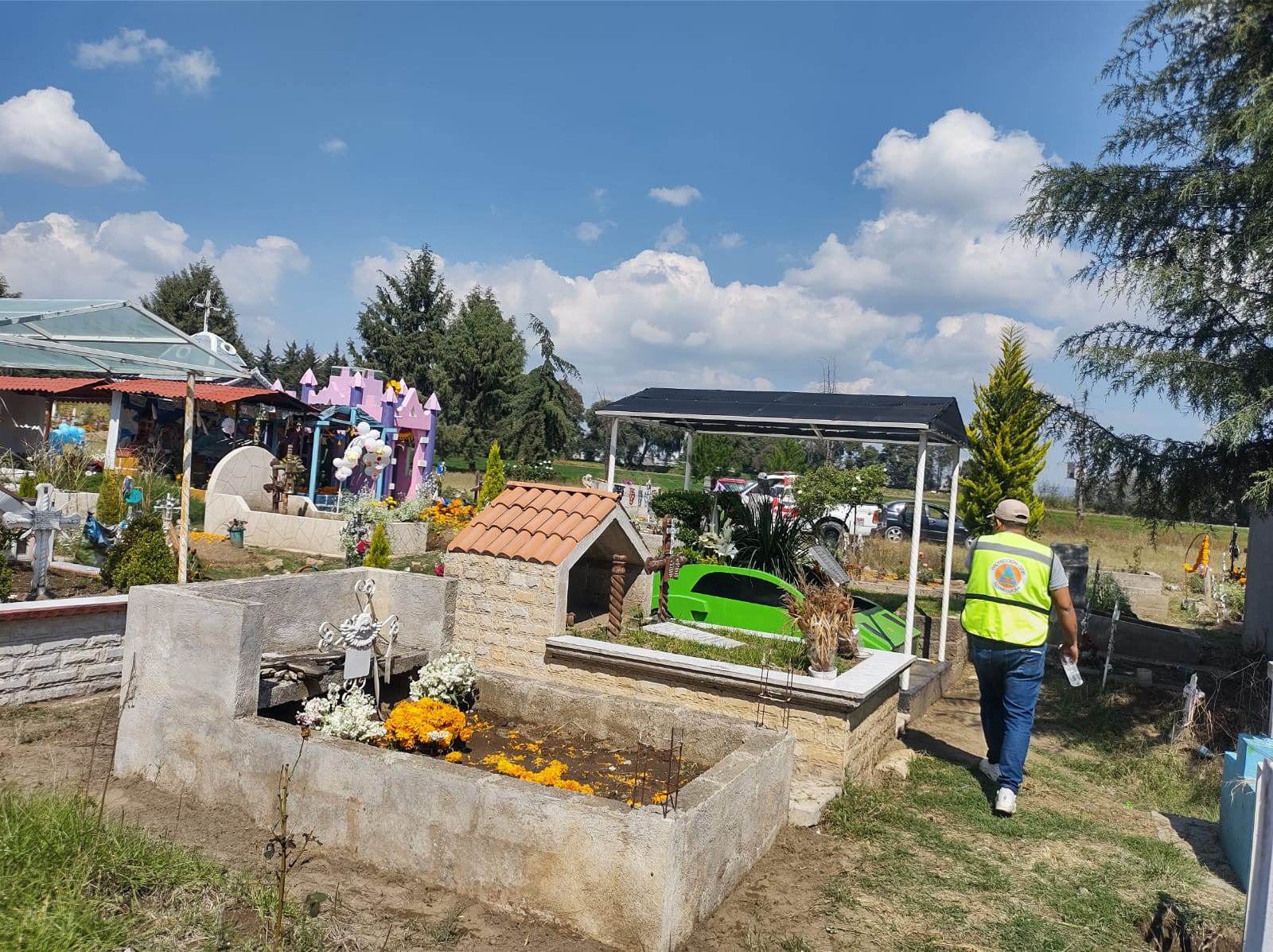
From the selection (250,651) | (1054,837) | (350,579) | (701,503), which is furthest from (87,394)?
(1054,837)

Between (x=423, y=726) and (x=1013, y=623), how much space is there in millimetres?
3877

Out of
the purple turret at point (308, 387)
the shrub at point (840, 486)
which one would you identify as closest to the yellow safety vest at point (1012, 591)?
the shrub at point (840, 486)

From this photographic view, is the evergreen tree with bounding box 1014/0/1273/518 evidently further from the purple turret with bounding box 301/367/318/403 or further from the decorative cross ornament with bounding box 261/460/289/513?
the purple turret with bounding box 301/367/318/403

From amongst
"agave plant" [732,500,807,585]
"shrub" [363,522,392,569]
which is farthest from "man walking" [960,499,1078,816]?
"shrub" [363,522,392,569]

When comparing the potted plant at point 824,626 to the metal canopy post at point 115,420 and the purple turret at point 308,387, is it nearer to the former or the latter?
the metal canopy post at point 115,420

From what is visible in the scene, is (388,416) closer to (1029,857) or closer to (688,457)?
(688,457)

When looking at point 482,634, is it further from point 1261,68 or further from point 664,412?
point 1261,68

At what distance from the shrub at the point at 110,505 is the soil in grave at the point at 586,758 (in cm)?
842

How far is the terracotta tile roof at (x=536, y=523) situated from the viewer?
6121mm

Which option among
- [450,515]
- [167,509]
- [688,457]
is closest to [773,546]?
[688,457]

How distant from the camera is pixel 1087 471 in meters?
8.25

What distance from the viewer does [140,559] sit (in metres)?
7.57

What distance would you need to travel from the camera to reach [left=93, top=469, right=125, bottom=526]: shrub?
11281mm

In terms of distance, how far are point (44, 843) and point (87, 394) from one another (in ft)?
74.7
